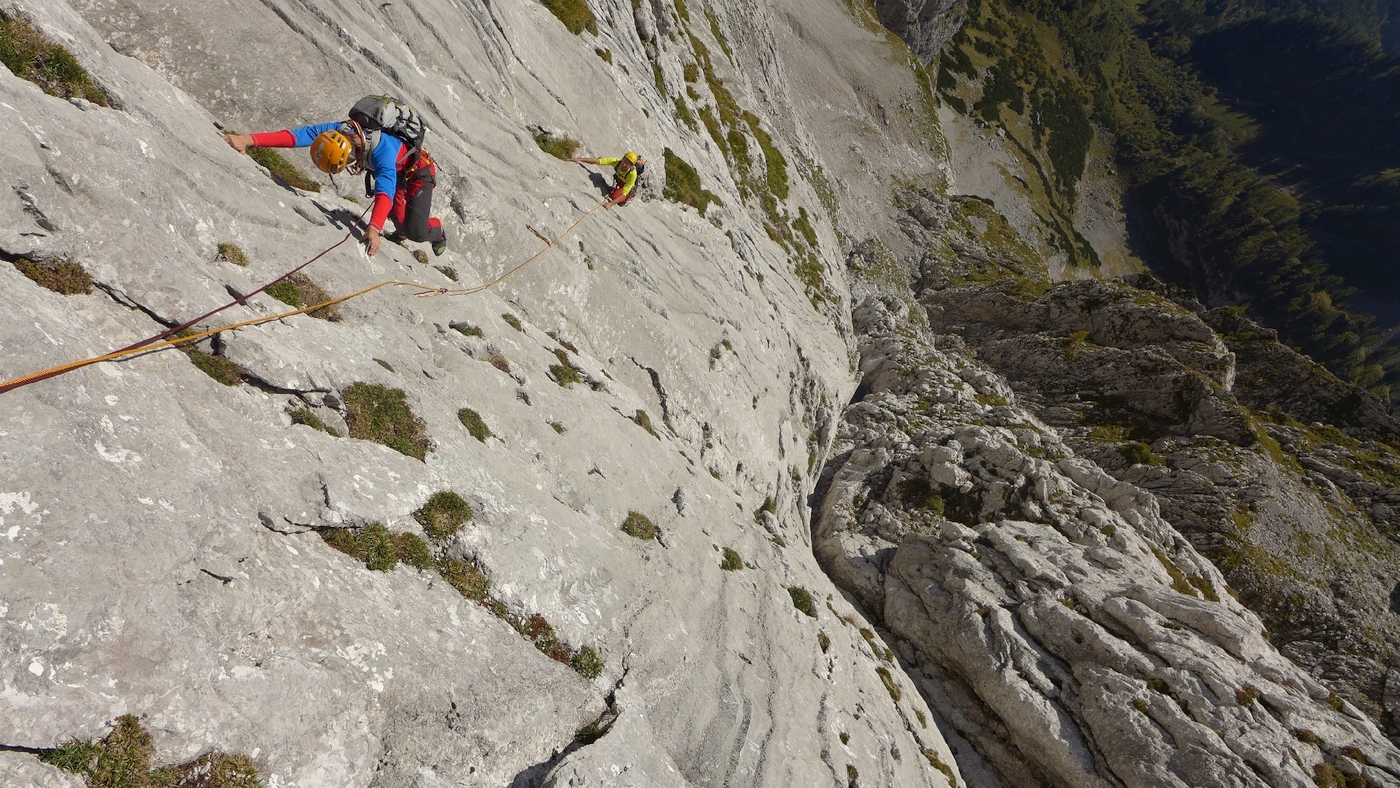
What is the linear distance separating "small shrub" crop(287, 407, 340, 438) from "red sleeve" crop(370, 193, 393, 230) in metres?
5.77

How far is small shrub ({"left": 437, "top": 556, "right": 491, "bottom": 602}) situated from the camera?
11.6 metres

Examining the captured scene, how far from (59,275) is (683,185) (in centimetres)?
2854

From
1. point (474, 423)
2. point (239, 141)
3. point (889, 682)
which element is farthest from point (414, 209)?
point (889, 682)

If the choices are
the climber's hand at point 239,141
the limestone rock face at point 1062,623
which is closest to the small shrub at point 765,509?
the limestone rock face at point 1062,623

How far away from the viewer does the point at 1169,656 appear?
2505 centimetres

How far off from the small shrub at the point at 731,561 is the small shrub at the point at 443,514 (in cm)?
961

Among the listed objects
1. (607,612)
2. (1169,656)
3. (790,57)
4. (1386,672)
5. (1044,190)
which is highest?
(1044,190)

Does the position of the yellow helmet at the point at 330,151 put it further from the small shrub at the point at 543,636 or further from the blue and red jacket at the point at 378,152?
the small shrub at the point at 543,636

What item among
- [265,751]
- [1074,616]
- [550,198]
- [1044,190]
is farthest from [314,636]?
[1044,190]

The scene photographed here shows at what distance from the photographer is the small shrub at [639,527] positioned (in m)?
17.1

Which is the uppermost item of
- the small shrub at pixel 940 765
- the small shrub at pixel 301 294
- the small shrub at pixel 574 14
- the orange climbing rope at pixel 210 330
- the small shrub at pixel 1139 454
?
the small shrub at pixel 1139 454

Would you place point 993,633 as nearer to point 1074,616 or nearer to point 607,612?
point 1074,616

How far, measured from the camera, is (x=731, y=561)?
65.4ft

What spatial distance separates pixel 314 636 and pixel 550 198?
1870cm
